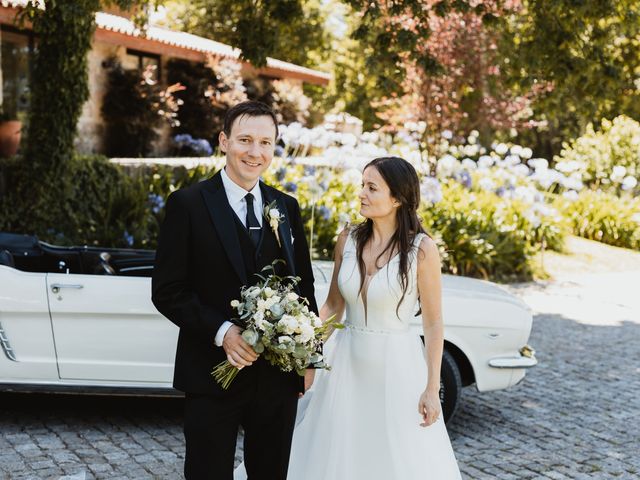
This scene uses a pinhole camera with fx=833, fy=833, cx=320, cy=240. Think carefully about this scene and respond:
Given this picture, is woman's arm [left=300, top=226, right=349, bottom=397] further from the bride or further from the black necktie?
the black necktie

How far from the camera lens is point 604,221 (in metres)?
16.2

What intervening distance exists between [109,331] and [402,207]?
2.36 meters

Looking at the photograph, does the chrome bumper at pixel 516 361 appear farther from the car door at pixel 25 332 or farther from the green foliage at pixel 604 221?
the green foliage at pixel 604 221

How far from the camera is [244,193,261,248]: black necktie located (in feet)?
10.1

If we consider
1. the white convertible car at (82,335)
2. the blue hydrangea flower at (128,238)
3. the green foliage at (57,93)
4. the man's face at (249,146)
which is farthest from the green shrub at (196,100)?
the man's face at (249,146)

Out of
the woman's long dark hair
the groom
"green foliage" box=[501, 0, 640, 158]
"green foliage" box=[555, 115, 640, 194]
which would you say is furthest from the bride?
"green foliage" box=[555, 115, 640, 194]

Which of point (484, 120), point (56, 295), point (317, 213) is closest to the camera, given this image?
point (56, 295)

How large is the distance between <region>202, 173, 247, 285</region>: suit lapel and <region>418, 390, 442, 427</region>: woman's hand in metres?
0.99

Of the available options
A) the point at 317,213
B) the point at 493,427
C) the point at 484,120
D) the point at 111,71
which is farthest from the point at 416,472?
the point at 484,120

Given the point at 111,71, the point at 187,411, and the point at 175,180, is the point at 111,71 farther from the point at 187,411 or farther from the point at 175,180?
the point at 187,411

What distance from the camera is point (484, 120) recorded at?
20562 mm

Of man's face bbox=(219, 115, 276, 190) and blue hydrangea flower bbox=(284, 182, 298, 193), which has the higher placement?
man's face bbox=(219, 115, 276, 190)

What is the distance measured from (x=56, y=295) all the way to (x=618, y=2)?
21.3ft

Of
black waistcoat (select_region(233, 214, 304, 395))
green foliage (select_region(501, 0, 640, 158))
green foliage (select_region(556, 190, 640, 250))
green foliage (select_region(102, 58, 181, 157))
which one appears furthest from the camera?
green foliage (select_region(556, 190, 640, 250))
